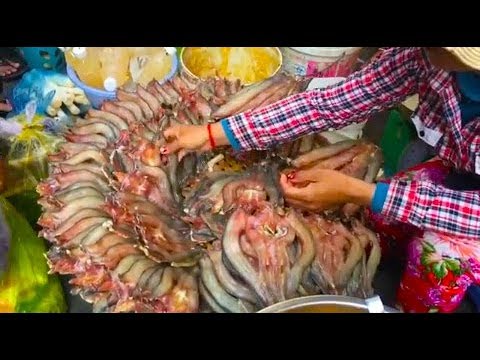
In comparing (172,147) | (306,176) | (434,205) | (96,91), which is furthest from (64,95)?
(434,205)

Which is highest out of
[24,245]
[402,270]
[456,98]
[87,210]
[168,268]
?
[456,98]

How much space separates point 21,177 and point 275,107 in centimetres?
117

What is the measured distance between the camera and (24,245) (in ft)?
7.39

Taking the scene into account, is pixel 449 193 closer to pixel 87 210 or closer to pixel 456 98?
pixel 456 98

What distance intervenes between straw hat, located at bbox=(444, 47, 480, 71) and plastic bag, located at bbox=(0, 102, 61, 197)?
165 cm

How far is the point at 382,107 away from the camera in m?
2.13

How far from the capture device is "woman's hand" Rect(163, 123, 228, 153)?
78.2 inches

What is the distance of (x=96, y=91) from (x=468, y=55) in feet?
5.64

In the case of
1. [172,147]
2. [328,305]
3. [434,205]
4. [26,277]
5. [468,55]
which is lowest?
[26,277]

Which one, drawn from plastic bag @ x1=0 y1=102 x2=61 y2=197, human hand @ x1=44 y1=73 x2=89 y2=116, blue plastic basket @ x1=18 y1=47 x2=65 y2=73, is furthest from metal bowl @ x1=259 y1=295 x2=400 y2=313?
blue plastic basket @ x1=18 y1=47 x2=65 y2=73

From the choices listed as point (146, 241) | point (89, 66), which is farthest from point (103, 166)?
point (89, 66)

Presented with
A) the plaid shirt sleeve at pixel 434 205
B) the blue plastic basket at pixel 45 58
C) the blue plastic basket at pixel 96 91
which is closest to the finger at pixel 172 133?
the plaid shirt sleeve at pixel 434 205

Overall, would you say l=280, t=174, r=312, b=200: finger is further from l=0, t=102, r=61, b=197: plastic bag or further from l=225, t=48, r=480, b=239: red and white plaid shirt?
l=0, t=102, r=61, b=197: plastic bag

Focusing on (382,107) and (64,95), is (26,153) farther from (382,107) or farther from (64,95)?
(382,107)
